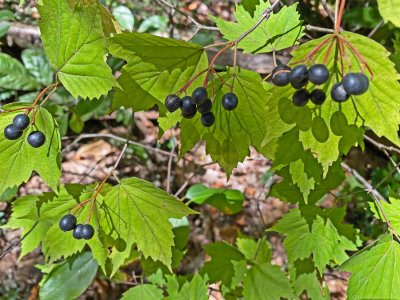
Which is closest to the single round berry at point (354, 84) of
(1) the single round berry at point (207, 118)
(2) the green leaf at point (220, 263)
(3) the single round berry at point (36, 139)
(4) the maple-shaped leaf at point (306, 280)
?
(1) the single round berry at point (207, 118)

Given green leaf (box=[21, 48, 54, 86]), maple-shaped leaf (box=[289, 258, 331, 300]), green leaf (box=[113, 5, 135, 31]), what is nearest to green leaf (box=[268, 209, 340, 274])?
maple-shaped leaf (box=[289, 258, 331, 300])

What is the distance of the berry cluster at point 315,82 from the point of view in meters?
1.11

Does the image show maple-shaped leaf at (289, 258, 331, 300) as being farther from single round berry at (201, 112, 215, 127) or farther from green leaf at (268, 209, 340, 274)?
single round berry at (201, 112, 215, 127)

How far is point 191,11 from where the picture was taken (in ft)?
17.2

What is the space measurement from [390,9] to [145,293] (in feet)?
8.34

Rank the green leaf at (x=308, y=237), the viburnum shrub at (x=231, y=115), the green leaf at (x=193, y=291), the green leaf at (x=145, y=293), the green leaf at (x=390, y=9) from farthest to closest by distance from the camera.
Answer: the green leaf at (x=145, y=293), the green leaf at (x=193, y=291), the green leaf at (x=308, y=237), the viburnum shrub at (x=231, y=115), the green leaf at (x=390, y=9)

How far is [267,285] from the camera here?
264 cm

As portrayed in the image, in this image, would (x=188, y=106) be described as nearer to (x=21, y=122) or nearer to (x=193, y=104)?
(x=193, y=104)

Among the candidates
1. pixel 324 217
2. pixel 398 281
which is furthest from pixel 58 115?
pixel 398 281

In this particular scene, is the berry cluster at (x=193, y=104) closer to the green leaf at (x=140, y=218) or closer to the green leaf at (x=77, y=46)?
the green leaf at (x=77, y=46)

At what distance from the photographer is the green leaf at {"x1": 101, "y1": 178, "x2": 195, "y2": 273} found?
197 cm

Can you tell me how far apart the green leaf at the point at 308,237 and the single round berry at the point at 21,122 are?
1632mm

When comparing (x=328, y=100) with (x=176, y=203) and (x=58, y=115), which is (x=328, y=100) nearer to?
(x=176, y=203)

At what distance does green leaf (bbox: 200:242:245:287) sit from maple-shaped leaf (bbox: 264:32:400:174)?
66.0 inches
